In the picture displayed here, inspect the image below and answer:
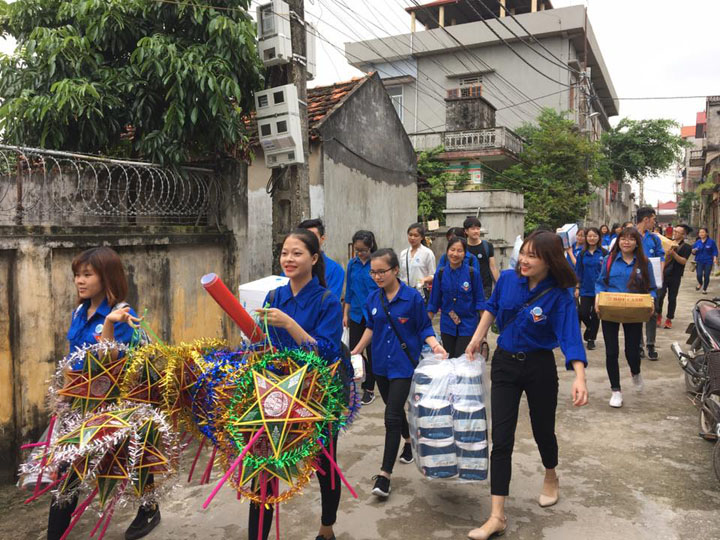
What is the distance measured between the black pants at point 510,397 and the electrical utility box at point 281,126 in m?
3.61

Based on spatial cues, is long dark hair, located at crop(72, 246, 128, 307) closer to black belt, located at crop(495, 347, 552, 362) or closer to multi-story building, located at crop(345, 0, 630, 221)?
black belt, located at crop(495, 347, 552, 362)

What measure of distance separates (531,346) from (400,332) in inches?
36.0

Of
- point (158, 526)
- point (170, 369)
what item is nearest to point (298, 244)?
point (170, 369)

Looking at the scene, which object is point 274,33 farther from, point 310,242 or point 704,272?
point 704,272

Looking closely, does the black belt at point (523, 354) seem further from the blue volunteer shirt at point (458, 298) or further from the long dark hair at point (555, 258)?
the blue volunteer shirt at point (458, 298)

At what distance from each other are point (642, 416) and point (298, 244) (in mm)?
4073

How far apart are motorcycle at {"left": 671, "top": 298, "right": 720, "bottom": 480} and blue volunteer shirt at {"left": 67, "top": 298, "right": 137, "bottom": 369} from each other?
3803 millimetres

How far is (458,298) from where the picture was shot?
4.96m

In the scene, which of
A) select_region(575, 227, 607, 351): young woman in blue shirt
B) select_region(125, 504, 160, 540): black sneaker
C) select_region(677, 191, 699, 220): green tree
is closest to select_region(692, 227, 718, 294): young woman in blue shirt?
select_region(575, 227, 607, 351): young woman in blue shirt

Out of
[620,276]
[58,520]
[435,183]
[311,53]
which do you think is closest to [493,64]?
[435,183]

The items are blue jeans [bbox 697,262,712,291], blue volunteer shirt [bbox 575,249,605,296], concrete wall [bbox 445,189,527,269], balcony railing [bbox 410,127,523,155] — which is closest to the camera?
blue volunteer shirt [bbox 575,249,605,296]

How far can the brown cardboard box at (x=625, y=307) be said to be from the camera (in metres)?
5.20

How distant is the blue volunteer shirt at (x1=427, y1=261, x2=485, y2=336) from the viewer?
495cm

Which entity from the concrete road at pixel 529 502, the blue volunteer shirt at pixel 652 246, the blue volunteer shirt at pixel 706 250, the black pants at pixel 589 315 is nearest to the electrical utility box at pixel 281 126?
the concrete road at pixel 529 502
